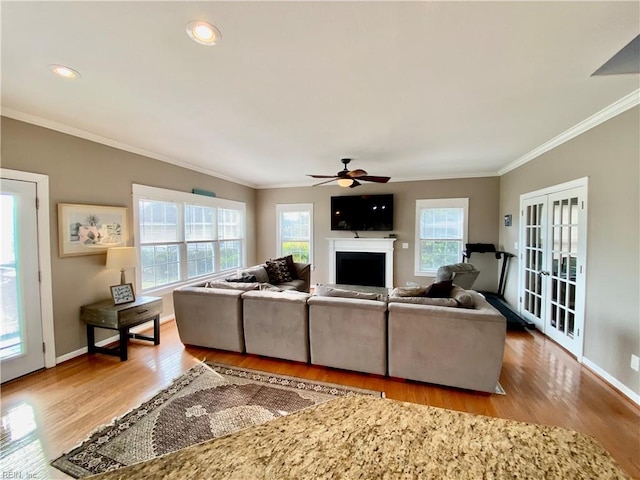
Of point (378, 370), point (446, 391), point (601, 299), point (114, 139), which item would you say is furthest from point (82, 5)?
point (601, 299)

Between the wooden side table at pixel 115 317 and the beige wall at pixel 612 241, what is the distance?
16.4 ft

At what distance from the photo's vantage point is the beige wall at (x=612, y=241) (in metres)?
2.38

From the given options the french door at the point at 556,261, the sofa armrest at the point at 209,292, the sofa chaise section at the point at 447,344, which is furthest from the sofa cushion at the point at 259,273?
the french door at the point at 556,261

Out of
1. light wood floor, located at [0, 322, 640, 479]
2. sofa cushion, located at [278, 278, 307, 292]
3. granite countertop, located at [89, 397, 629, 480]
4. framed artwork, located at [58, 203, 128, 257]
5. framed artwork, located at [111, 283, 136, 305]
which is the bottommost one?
light wood floor, located at [0, 322, 640, 479]

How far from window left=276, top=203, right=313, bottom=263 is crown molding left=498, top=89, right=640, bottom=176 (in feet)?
14.3

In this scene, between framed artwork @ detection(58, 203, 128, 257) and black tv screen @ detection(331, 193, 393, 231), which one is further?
black tv screen @ detection(331, 193, 393, 231)

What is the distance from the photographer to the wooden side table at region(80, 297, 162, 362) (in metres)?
3.00

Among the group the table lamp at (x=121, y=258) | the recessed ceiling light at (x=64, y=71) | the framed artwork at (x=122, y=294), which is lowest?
the framed artwork at (x=122, y=294)

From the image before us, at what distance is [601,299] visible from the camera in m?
2.73

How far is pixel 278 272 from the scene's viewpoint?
16.2ft

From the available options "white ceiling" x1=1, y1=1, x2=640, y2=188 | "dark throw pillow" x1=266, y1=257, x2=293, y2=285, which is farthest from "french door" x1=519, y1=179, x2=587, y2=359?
"dark throw pillow" x1=266, y1=257, x2=293, y2=285

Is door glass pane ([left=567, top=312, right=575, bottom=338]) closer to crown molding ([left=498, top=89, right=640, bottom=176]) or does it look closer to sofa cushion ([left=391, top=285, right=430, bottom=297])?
sofa cushion ([left=391, top=285, right=430, bottom=297])

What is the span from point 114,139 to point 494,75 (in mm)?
4187

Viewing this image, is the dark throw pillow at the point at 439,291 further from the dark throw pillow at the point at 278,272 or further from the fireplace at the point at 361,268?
the fireplace at the point at 361,268
